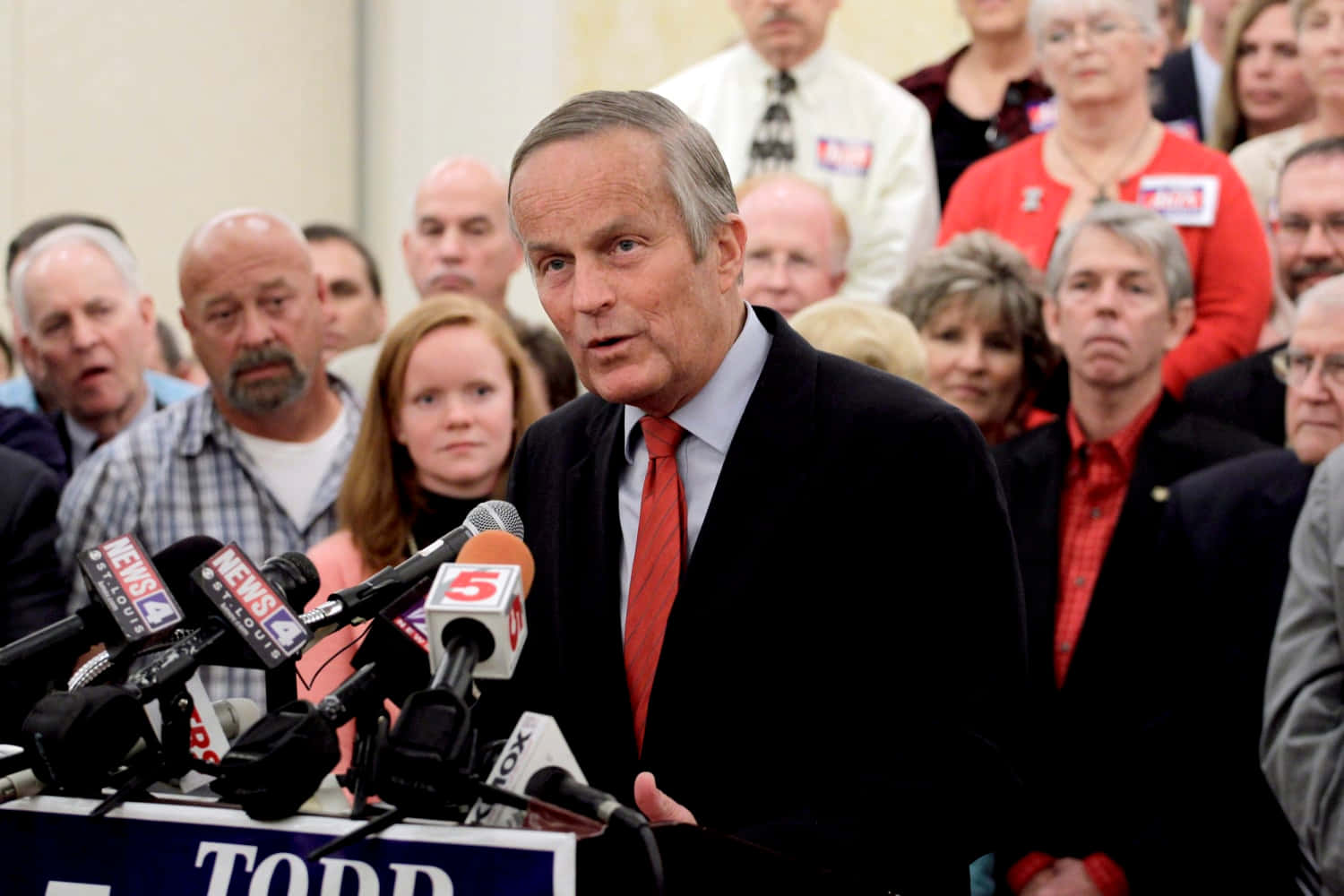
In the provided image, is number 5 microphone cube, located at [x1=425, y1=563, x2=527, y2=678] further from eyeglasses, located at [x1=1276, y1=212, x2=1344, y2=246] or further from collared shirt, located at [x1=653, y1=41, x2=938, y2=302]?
collared shirt, located at [x1=653, y1=41, x2=938, y2=302]

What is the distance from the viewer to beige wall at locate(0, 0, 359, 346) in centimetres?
755

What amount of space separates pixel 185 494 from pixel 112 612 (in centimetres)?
240

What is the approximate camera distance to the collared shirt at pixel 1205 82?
576 centimetres

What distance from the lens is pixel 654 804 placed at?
1.88 metres

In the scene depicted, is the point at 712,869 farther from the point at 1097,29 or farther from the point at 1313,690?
the point at 1097,29

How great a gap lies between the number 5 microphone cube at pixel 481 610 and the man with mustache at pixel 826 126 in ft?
12.5

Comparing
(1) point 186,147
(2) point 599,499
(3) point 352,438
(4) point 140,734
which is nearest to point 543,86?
(1) point 186,147

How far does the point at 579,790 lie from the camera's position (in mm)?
1555

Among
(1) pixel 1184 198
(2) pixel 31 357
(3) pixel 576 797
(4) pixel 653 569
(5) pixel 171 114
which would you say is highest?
(5) pixel 171 114

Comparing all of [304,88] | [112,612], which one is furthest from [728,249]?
[304,88]

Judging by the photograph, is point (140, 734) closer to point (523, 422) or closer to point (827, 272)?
point (523, 422)

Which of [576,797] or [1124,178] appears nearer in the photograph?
[576,797]

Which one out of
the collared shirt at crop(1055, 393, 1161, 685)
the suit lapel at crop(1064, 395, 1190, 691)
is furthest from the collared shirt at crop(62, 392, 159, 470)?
the suit lapel at crop(1064, 395, 1190, 691)

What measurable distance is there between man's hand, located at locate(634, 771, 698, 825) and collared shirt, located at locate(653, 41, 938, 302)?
3541mm
